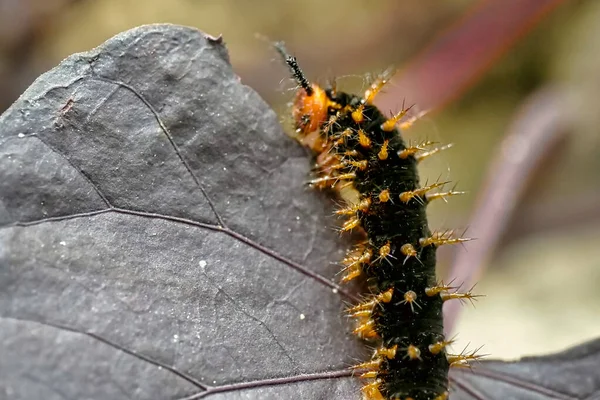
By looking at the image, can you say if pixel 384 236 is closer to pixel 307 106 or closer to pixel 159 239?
pixel 307 106

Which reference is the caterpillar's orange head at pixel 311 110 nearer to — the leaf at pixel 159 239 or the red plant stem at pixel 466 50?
the leaf at pixel 159 239

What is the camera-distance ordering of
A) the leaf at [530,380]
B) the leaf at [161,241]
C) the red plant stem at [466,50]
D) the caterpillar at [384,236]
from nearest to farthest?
the leaf at [161,241]
the caterpillar at [384,236]
the leaf at [530,380]
the red plant stem at [466,50]

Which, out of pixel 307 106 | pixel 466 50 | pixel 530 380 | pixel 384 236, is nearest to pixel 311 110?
pixel 307 106

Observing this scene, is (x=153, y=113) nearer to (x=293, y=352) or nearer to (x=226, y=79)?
(x=226, y=79)

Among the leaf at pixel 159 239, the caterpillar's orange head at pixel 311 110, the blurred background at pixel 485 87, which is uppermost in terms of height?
the blurred background at pixel 485 87

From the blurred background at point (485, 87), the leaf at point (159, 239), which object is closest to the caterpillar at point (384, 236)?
the leaf at point (159, 239)

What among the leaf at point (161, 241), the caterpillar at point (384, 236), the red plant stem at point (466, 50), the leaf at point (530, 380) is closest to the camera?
the leaf at point (161, 241)

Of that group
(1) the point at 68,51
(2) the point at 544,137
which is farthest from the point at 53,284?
(2) the point at 544,137
